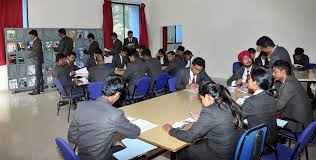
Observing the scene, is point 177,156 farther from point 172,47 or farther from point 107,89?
point 172,47

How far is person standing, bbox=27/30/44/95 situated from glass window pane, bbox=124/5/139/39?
405 cm

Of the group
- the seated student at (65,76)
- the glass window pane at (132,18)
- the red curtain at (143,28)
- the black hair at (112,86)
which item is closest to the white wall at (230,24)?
the red curtain at (143,28)

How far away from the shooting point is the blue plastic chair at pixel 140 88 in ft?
16.8

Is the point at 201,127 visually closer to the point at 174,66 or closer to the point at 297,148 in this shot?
the point at 297,148

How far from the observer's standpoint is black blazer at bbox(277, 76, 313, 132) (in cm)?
323

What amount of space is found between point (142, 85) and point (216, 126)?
3074mm

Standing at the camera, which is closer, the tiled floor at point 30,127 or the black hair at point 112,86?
the black hair at point 112,86

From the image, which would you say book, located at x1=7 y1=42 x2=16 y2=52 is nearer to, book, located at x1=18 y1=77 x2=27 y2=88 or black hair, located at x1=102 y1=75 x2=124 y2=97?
book, located at x1=18 y1=77 x2=27 y2=88

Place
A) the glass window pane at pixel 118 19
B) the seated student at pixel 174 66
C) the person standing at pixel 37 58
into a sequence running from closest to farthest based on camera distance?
the seated student at pixel 174 66
the person standing at pixel 37 58
the glass window pane at pixel 118 19

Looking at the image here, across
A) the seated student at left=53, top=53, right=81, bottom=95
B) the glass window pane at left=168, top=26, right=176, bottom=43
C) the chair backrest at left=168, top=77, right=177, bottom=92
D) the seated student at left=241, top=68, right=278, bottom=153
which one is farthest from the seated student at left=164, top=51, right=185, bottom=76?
the glass window pane at left=168, top=26, right=176, bottom=43

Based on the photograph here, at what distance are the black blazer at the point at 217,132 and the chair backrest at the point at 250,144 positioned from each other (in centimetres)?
9

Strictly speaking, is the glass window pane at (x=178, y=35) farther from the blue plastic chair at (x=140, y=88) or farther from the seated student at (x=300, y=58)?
the blue plastic chair at (x=140, y=88)

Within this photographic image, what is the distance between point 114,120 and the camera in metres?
2.20

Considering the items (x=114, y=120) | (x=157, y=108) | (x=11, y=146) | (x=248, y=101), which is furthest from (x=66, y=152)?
(x=11, y=146)
